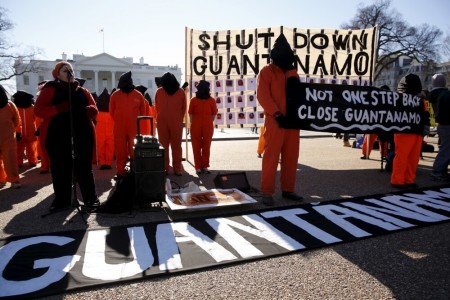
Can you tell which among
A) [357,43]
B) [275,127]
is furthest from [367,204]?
[357,43]

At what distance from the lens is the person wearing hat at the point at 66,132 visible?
14.1 feet

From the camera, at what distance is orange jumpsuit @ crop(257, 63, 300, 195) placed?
4.65m

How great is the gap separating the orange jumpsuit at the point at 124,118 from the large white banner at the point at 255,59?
8.84ft

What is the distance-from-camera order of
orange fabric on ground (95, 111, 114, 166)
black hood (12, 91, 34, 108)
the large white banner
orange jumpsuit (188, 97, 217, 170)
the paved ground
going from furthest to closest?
the large white banner
black hood (12, 91, 34, 108)
orange fabric on ground (95, 111, 114, 166)
orange jumpsuit (188, 97, 217, 170)
the paved ground

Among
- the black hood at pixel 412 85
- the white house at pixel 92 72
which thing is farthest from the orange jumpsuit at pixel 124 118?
the white house at pixel 92 72

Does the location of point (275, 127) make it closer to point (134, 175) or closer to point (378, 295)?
point (134, 175)

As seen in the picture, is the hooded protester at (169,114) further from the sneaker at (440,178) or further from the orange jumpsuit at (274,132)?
the sneaker at (440,178)

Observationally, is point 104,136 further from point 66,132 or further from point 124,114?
point 66,132

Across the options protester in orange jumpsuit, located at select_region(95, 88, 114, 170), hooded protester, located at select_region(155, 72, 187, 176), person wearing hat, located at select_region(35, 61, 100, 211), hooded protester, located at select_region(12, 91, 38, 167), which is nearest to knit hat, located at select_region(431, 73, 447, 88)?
hooded protester, located at select_region(155, 72, 187, 176)

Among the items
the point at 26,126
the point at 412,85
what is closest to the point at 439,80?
the point at 412,85

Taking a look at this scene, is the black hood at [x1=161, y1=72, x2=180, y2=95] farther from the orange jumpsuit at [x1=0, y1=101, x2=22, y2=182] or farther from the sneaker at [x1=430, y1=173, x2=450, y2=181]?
the sneaker at [x1=430, y1=173, x2=450, y2=181]

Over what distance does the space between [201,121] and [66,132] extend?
3.43 meters

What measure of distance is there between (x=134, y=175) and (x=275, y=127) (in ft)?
6.89

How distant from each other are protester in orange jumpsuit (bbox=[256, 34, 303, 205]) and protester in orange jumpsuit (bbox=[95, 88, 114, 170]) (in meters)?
4.78
